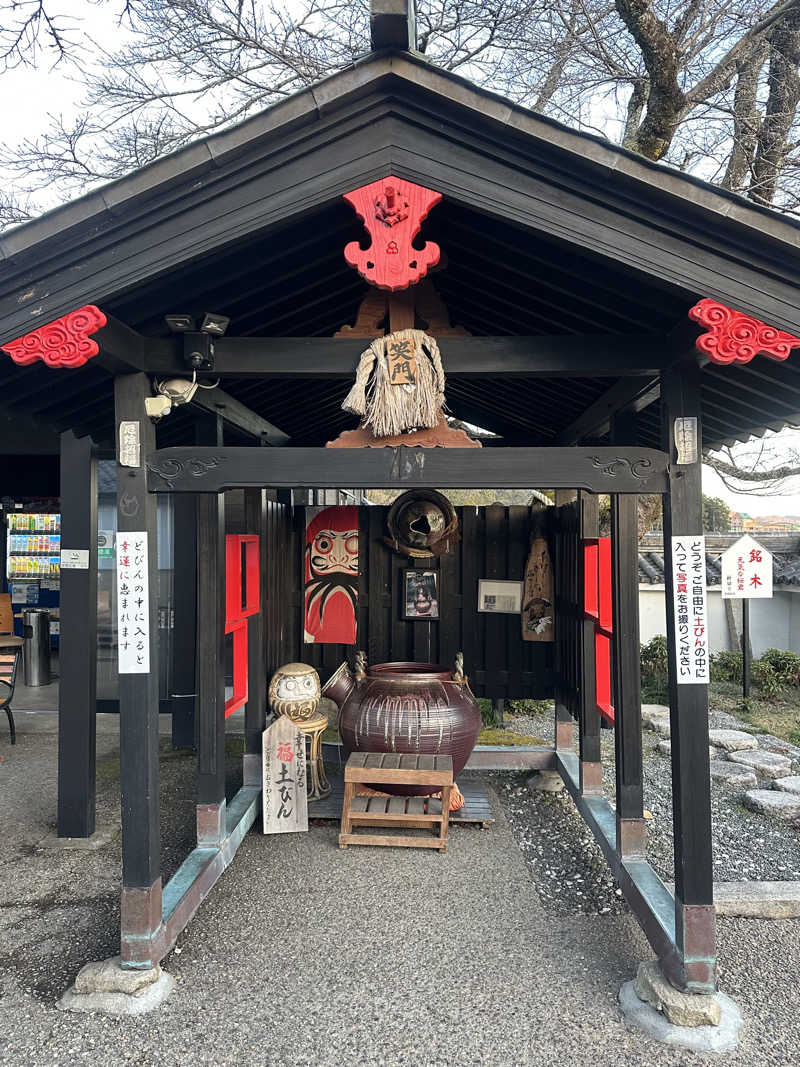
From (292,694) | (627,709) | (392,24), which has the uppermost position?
(392,24)

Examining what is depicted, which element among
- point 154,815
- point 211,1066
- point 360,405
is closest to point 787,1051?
point 211,1066

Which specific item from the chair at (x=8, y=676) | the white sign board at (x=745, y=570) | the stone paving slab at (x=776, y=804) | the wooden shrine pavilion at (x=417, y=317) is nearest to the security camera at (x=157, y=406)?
the wooden shrine pavilion at (x=417, y=317)

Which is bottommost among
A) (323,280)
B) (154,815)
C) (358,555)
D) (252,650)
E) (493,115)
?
(154,815)

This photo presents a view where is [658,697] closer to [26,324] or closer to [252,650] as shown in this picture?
[252,650]

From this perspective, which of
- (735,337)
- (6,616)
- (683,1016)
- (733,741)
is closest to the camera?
(735,337)

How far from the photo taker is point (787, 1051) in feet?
8.84

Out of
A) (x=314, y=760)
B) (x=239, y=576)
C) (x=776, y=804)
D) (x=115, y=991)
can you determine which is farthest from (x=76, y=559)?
(x=776, y=804)

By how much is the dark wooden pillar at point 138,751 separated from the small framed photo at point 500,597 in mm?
3664

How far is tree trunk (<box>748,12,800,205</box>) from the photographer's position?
7.73m

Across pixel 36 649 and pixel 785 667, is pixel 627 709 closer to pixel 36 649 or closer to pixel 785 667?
pixel 785 667

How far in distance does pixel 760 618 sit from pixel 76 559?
11425mm

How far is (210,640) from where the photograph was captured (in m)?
4.22

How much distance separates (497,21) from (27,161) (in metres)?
6.30

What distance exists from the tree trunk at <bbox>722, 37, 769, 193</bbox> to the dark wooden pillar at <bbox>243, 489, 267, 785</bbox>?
6.63 m
